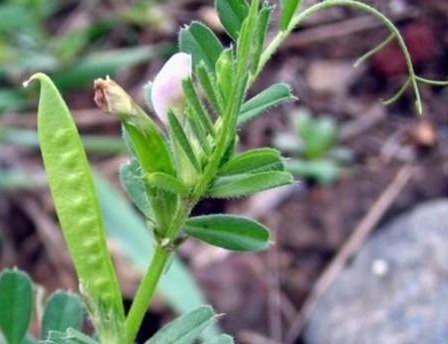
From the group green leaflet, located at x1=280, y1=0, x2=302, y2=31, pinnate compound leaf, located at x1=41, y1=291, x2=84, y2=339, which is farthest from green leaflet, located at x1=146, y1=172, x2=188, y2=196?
pinnate compound leaf, located at x1=41, y1=291, x2=84, y2=339

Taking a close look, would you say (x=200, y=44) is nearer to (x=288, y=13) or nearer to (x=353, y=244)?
→ (x=288, y=13)

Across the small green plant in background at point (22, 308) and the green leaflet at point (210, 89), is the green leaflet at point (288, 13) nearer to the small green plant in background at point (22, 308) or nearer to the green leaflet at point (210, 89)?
the green leaflet at point (210, 89)

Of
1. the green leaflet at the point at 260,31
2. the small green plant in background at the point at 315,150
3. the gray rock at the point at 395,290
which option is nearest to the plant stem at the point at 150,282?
the green leaflet at the point at 260,31

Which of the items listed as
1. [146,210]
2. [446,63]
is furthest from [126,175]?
[446,63]

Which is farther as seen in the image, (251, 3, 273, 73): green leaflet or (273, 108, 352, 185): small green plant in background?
(273, 108, 352, 185): small green plant in background

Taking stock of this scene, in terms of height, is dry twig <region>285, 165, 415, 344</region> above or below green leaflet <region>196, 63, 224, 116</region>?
below

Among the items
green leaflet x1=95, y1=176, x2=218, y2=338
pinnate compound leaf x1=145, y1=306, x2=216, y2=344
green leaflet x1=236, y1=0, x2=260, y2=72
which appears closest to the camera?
green leaflet x1=236, y1=0, x2=260, y2=72

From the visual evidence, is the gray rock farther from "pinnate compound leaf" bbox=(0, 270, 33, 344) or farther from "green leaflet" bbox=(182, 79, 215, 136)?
"green leaflet" bbox=(182, 79, 215, 136)

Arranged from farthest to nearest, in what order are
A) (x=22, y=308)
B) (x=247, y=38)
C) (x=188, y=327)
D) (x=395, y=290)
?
(x=395, y=290) < (x=22, y=308) < (x=188, y=327) < (x=247, y=38)

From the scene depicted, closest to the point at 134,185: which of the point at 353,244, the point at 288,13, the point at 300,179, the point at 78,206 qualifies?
the point at 78,206
